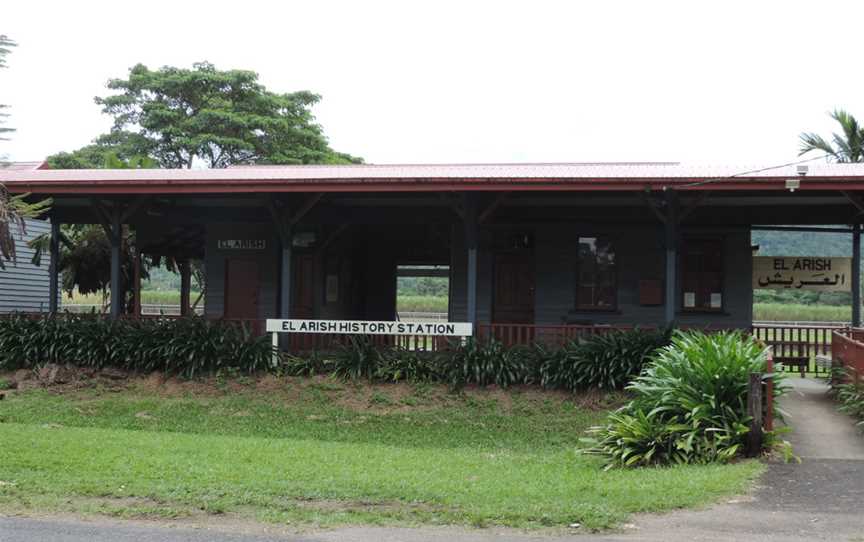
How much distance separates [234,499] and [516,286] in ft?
39.2

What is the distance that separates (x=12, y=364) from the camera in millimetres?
16984

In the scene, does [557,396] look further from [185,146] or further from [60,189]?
[185,146]

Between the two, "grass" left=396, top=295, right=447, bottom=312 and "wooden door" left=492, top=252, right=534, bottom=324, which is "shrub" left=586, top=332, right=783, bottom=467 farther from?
"grass" left=396, top=295, right=447, bottom=312

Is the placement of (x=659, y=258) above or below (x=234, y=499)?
above

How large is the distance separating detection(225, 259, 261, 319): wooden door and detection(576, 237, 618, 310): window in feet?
23.5

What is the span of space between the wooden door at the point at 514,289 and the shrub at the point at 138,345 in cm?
535

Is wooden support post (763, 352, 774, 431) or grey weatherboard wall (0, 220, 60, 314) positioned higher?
grey weatherboard wall (0, 220, 60, 314)

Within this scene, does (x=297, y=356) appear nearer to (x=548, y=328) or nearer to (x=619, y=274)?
(x=548, y=328)

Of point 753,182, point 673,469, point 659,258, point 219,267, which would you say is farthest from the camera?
point 219,267

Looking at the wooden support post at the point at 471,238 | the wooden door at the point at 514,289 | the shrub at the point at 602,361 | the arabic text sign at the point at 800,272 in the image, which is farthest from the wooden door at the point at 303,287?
the arabic text sign at the point at 800,272

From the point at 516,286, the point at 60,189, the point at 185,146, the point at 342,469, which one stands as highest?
the point at 185,146

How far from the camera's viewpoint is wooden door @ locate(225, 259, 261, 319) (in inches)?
801

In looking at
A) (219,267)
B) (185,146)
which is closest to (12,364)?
(219,267)

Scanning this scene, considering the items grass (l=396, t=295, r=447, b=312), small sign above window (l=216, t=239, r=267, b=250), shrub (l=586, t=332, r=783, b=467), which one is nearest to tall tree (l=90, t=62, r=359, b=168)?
grass (l=396, t=295, r=447, b=312)
